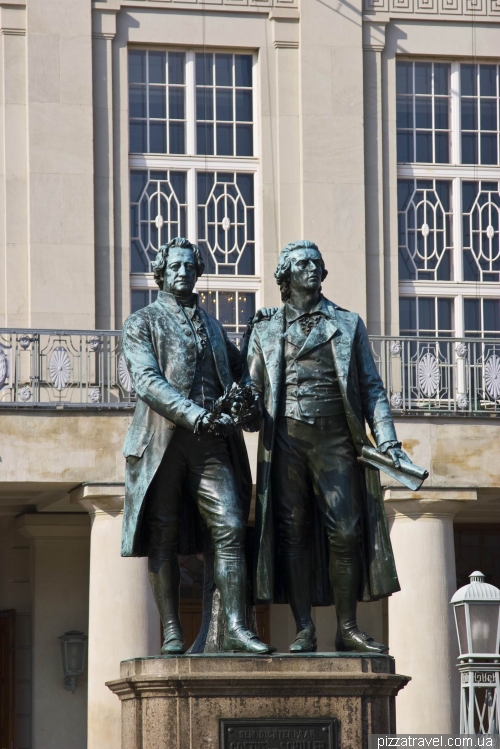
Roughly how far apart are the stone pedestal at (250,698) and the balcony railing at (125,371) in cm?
1223

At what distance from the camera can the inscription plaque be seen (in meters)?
10.1

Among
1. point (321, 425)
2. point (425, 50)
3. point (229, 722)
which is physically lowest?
point (229, 722)

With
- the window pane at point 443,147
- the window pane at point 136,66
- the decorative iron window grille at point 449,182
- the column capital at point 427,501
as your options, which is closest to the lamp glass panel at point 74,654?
the column capital at point 427,501

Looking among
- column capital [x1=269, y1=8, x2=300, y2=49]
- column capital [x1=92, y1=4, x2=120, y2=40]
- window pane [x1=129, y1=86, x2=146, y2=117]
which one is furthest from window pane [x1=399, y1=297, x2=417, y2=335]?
column capital [x1=92, y1=4, x2=120, y2=40]

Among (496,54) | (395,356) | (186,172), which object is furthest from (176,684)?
(496,54)

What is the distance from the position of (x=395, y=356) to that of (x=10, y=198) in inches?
207

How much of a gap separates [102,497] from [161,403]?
11.4 m

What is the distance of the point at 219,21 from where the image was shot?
83.8ft

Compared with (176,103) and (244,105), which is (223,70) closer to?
(244,105)

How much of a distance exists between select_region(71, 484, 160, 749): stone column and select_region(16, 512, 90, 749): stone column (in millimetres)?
3374

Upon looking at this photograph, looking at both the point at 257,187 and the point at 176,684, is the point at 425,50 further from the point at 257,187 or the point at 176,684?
the point at 176,684

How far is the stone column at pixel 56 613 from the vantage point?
82.7 ft

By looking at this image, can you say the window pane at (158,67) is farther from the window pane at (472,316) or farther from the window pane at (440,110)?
the window pane at (472,316)

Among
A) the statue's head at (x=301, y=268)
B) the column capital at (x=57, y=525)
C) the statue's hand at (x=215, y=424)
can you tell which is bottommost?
the statue's hand at (x=215, y=424)
